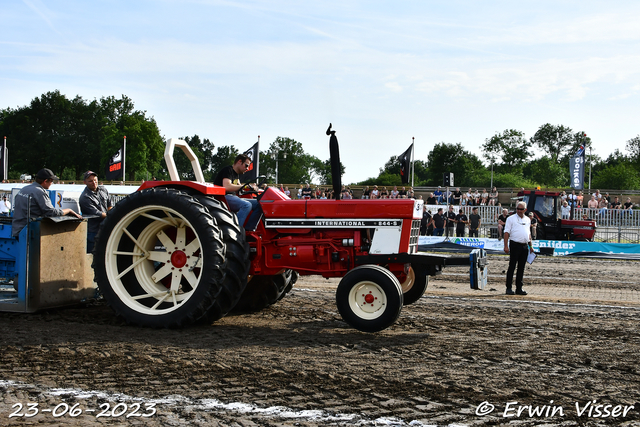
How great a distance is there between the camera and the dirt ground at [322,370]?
3.60m

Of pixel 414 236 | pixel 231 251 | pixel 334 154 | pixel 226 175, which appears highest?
pixel 334 154

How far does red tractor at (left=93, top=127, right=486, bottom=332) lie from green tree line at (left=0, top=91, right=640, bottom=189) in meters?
49.4

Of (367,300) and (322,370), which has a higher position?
(367,300)

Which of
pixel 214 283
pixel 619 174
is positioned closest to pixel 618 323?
pixel 214 283

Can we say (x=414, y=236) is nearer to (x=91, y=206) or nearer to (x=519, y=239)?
(x=519, y=239)

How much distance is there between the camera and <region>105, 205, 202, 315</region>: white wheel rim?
20.6 ft

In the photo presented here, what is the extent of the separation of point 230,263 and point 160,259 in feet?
3.18

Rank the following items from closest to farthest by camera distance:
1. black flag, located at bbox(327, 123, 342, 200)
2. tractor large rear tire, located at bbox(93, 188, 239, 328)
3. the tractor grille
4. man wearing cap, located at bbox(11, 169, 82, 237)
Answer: tractor large rear tire, located at bbox(93, 188, 239, 328)
black flag, located at bbox(327, 123, 342, 200)
the tractor grille
man wearing cap, located at bbox(11, 169, 82, 237)

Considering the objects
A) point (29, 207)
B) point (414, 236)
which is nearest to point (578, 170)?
point (414, 236)

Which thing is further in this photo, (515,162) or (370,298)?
(515,162)

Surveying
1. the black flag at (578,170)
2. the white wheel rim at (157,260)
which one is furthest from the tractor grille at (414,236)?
the black flag at (578,170)

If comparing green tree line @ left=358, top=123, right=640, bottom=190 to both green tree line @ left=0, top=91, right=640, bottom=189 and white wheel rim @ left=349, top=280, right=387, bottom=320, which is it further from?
white wheel rim @ left=349, top=280, right=387, bottom=320

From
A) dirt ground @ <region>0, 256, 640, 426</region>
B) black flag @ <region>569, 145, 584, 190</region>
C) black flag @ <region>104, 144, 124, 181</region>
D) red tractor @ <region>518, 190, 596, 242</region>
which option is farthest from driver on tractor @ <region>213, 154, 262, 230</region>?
black flag @ <region>569, 145, 584, 190</region>

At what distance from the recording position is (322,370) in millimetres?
4535
